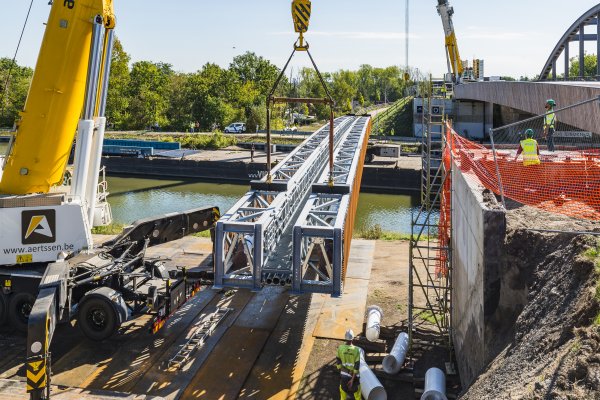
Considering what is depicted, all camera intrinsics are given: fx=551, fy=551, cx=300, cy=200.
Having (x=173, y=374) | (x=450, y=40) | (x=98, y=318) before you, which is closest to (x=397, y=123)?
(x=450, y=40)

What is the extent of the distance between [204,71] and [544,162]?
70.4 meters

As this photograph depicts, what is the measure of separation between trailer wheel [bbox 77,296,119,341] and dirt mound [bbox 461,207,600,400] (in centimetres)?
727

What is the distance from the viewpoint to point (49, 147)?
1155cm

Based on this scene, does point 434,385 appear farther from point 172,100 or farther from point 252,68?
point 252,68

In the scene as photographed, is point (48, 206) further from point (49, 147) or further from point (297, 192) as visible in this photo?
point (297, 192)

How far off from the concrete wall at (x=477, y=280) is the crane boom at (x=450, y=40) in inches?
1784

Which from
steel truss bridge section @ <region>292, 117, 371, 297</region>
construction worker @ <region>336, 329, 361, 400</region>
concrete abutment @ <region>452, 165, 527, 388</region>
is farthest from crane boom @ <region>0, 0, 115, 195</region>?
concrete abutment @ <region>452, 165, 527, 388</region>

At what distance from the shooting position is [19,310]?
38.7 ft

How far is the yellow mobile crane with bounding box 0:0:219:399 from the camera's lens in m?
11.2

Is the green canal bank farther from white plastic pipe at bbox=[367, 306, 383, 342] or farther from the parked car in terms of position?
white plastic pipe at bbox=[367, 306, 383, 342]

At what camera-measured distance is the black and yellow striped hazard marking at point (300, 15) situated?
483 inches

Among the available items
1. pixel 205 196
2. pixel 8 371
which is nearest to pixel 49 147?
pixel 8 371

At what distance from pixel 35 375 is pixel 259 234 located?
437 cm

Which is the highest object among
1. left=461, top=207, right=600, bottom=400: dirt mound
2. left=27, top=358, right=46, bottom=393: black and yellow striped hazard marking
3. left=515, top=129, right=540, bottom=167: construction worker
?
left=515, top=129, right=540, bottom=167: construction worker
